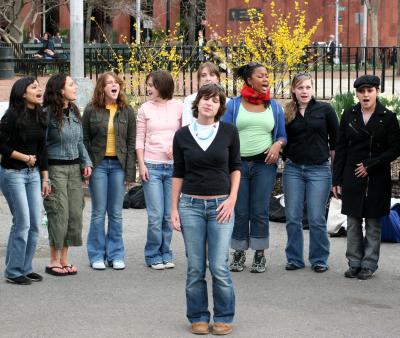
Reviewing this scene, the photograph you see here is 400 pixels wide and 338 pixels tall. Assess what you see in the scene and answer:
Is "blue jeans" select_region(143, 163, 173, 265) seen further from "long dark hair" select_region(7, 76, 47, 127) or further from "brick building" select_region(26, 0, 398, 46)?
"brick building" select_region(26, 0, 398, 46)

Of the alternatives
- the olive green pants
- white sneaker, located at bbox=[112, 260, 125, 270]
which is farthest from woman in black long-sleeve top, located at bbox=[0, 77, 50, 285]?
white sneaker, located at bbox=[112, 260, 125, 270]

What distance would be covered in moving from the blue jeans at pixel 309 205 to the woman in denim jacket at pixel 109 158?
1424 mm

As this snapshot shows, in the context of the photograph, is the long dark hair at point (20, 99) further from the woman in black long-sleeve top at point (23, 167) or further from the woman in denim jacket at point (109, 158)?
the woman in denim jacket at point (109, 158)

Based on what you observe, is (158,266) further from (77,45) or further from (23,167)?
(77,45)

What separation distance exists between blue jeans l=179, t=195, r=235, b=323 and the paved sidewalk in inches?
7.9

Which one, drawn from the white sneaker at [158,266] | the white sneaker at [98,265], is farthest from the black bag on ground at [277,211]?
the white sneaker at [98,265]

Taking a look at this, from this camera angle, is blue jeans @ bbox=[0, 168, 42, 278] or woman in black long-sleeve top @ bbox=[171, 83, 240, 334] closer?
woman in black long-sleeve top @ bbox=[171, 83, 240, 334]

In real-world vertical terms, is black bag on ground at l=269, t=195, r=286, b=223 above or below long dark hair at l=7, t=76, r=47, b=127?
below

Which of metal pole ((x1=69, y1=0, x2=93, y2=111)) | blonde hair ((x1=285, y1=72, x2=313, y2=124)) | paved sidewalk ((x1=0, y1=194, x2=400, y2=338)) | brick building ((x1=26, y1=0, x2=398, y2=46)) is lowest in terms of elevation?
paved sidewalk ((x1=0, y1=194, x2=400, y2=338))

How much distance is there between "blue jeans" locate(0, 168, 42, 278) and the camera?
808 centimetres

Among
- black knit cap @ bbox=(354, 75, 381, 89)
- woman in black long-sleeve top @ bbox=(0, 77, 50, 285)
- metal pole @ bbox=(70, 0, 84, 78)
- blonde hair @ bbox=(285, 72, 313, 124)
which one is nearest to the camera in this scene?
woman in black long-sleeve top @ bbox=(0, 77, 50, 285)

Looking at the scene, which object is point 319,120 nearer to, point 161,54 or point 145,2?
point 161,54

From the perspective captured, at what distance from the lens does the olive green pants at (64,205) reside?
8414 mm

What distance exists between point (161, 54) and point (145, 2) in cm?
3435
